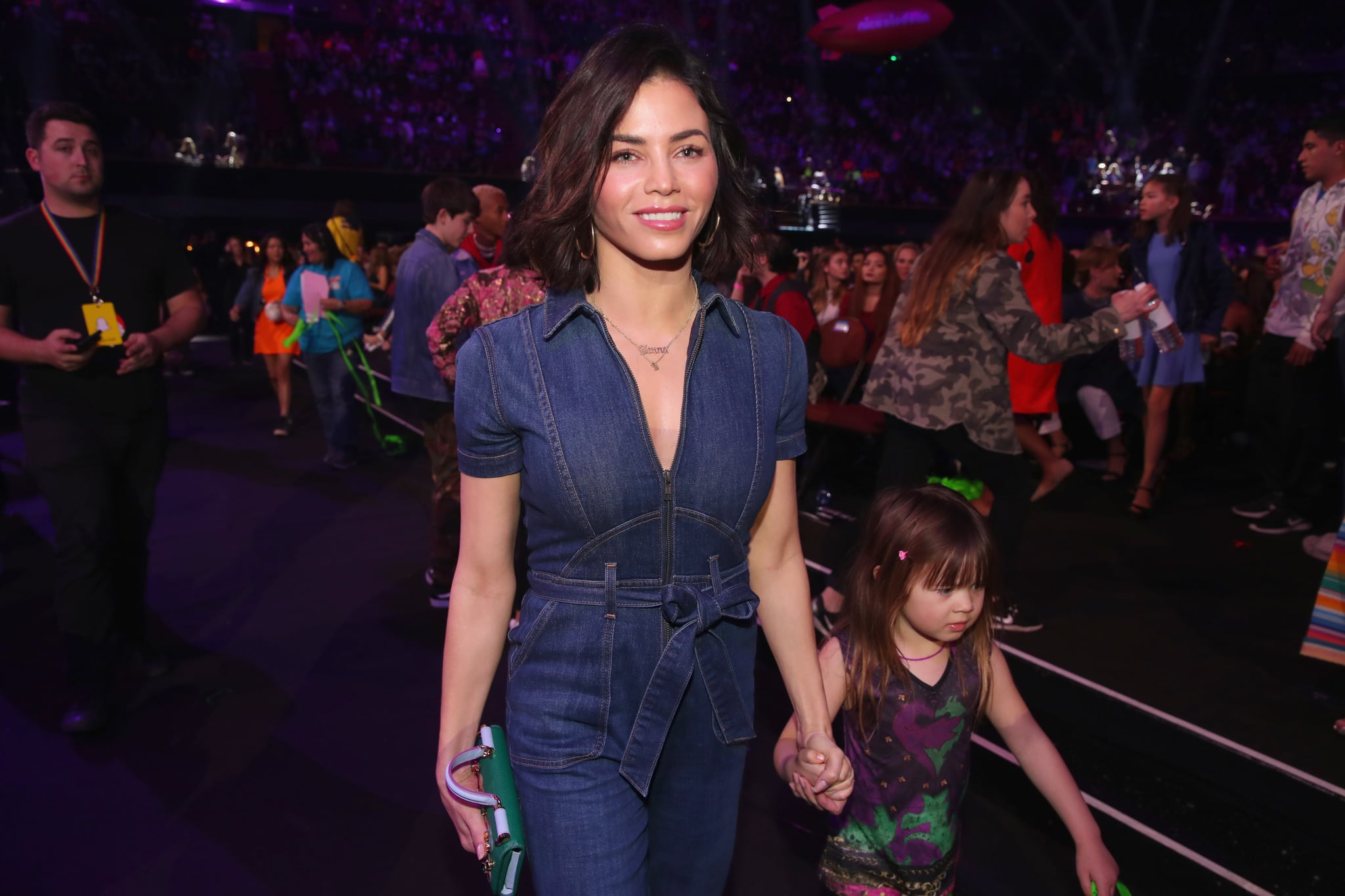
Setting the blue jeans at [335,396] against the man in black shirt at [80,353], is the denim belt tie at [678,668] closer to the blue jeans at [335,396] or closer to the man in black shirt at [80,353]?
the man in black shirt at [80,353]

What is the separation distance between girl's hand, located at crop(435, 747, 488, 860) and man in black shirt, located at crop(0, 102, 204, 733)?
7.99 feet

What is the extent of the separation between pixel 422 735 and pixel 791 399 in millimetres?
2295

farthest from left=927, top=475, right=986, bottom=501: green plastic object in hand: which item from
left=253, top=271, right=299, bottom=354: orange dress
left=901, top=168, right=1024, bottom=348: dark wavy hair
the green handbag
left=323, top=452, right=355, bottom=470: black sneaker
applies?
left=253, top=271, right=299, bottom=354: orange dress

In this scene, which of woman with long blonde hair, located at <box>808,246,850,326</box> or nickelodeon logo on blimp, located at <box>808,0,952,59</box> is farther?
nickelodeon logo on blimp, located at <box>808,0,952,59</box>

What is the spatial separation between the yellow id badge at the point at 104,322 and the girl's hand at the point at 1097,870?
313cm

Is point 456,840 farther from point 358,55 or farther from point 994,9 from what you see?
point 994,9

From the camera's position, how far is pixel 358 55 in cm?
2016

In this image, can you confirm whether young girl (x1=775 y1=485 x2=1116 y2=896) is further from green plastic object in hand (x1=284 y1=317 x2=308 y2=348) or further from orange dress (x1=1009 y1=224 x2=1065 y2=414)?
green plastic object in hand (x1=284 y1=317 x2=308 y2=348)

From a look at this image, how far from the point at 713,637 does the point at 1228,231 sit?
805 inches

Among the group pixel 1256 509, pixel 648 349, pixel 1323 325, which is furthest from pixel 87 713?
pixel 1256 509

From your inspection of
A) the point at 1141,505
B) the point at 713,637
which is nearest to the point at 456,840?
the point at 713,637

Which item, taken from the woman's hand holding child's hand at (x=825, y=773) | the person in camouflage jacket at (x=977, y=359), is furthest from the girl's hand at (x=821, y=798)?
the person in camouflage jacket at (x=977, y=359)

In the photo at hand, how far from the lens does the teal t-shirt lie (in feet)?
23.0

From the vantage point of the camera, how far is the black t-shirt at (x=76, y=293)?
311cm
